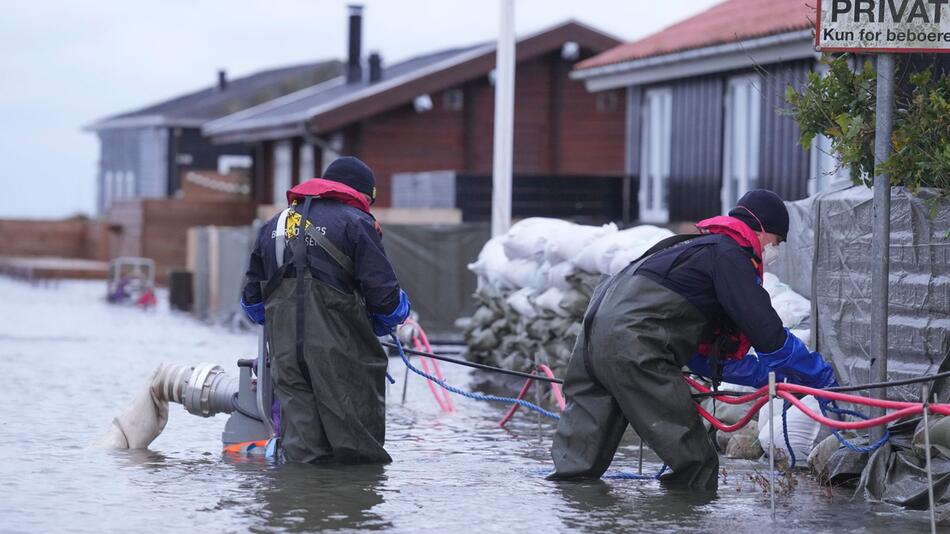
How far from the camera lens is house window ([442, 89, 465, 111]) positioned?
1347 inches

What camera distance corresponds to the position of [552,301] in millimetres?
14875

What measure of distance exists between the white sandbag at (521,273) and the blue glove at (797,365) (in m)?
7.45

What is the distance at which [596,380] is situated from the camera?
8289mm

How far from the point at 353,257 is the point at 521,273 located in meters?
7.17

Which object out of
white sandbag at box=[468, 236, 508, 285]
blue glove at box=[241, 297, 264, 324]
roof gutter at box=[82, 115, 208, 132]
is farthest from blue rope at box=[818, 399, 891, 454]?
roof gutter at box=[82, 115, 208, 132]

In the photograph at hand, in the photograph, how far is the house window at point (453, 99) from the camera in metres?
34.2

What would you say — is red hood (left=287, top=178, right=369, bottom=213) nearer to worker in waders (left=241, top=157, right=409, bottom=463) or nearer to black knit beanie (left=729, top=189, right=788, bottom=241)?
worker in waders (left=241, top=157, right=409, bottom=463)

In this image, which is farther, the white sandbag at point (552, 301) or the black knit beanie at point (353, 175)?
the white sandbag at point (552, 301)

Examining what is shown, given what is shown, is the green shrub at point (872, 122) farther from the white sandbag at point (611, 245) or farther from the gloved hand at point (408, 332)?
the gloved hand at point (408, 332)

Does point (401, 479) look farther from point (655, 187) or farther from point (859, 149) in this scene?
point (655, 187)

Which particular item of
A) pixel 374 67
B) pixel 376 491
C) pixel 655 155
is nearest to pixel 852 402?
pixel 376 491

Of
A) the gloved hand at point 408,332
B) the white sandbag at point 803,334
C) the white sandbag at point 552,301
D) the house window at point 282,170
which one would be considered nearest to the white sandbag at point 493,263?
the white sandbag at point 552,301

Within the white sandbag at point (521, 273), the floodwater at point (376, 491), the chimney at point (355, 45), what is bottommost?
the floodwater at point (376, 491)

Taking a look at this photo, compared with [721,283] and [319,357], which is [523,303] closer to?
[319,357]
